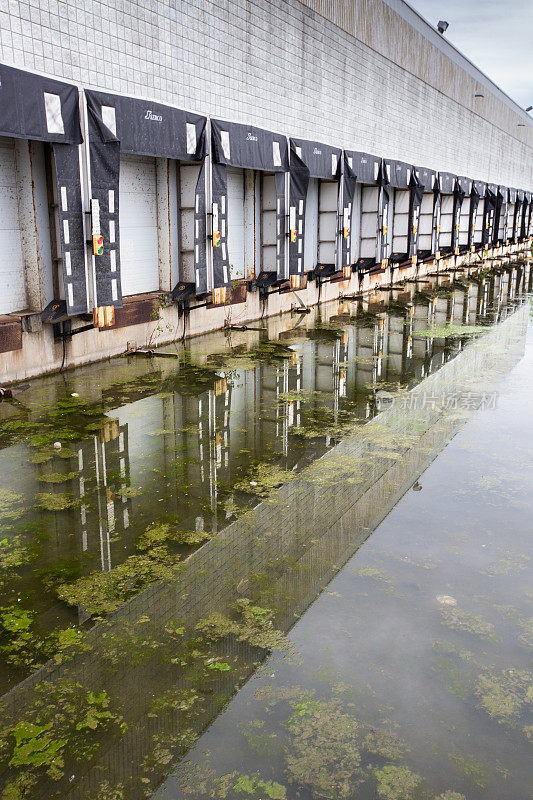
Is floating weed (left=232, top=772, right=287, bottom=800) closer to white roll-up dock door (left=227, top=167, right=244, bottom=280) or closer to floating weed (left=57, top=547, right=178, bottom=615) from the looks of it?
floating weed (left=57, top=547, right=178, bottom=615)

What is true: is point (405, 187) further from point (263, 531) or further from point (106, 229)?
point (263, 531)

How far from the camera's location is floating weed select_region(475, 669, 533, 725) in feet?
9.43

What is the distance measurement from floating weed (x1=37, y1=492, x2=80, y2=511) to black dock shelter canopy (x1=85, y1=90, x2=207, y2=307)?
4148mm

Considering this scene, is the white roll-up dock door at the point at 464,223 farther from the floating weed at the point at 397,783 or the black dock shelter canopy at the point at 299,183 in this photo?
the floating weed at the point at 397,783

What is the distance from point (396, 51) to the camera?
19797mm

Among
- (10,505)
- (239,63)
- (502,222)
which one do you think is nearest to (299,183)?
(239,63)

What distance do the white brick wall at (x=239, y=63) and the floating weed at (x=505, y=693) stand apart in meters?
7.30

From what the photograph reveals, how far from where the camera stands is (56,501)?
193 inches

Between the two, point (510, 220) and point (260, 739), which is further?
point (510, 220)

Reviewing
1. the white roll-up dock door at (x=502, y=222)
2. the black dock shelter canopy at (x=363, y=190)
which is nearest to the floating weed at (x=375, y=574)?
the black dock shelter canopy at (x=363, y=190)

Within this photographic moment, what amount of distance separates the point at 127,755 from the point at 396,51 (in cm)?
2096

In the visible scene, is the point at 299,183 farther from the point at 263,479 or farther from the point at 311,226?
the point at 263,479

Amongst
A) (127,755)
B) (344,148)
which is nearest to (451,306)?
(344,148)

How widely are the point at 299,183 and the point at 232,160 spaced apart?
8.77ft
